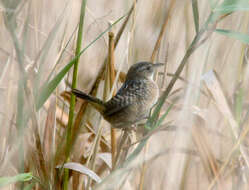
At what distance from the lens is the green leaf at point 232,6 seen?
4.36 ft

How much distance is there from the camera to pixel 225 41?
198cm

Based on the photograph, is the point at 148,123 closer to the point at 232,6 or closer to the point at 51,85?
the point at 51,85

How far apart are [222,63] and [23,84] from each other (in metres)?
1.04

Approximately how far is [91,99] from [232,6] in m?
0.73

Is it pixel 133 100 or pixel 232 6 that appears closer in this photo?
pixel 232 6

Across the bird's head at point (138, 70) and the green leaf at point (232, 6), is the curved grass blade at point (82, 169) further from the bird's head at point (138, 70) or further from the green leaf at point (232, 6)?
the green leaf at point (232, 6)

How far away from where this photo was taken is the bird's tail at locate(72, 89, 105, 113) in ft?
5.28

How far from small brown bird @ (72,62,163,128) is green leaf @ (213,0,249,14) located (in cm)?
58

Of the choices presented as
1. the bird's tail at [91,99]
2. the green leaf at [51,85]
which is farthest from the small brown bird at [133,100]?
the green leaf at [51,85]

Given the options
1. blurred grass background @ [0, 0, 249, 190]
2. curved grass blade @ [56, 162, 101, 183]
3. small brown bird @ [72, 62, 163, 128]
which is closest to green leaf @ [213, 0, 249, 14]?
blurred grass background @ [0, 0, 249, 190]

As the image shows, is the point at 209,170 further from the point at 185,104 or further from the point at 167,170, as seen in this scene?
the point at 185,104

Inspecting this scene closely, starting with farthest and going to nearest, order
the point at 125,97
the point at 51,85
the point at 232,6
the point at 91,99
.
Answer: the point at 125,97, the point at 91,99, the point at 51,85, the point at 232,6

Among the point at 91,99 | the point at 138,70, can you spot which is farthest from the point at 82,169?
the point at 138,70

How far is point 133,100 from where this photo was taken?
1.94 metres
